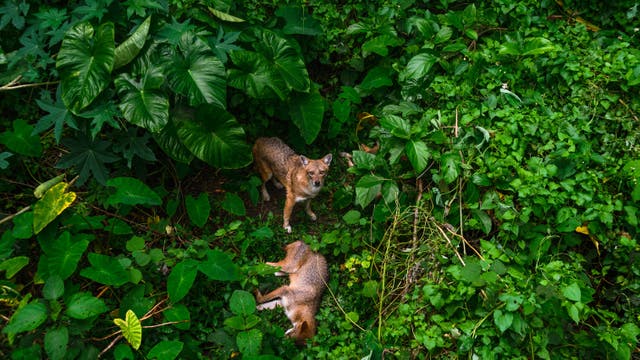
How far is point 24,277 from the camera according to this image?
148 inches

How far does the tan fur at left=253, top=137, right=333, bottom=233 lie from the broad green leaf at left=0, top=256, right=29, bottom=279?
1.81 m

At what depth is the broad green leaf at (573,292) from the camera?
2840mm

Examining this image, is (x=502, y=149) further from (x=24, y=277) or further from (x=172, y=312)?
(x=24, y=277)

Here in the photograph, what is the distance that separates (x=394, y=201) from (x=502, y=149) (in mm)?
809

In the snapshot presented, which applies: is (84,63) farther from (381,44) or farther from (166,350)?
(381,44)

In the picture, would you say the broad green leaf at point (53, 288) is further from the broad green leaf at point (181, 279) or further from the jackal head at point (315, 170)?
the jackal head at point (315, 170)

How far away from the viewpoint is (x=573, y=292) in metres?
2.86

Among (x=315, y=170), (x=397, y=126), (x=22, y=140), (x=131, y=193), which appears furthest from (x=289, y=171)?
(x=22, y=140)

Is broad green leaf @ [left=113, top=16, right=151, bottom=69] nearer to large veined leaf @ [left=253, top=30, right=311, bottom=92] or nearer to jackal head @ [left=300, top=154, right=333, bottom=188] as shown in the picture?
large veined leaf @ [left=253, top=30, right=311, bottom=92]

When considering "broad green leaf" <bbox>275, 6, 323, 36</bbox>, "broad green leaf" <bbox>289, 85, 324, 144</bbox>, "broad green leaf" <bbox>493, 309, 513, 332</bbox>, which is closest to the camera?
"broad green leaf" <bbox>493, 309, 513, 332</bbox>

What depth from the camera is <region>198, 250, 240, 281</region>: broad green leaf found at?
347cm

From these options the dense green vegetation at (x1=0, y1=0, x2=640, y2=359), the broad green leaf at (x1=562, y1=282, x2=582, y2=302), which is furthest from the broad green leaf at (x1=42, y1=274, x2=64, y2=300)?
the broad green leaf at (x1=562, y1=282, x2=582, y2=302)

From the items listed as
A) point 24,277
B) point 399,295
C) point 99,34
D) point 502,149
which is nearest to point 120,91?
point 99,34

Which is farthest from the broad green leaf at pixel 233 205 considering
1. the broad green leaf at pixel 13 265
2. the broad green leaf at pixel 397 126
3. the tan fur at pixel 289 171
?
the broad green leaf at pixel 13 265
